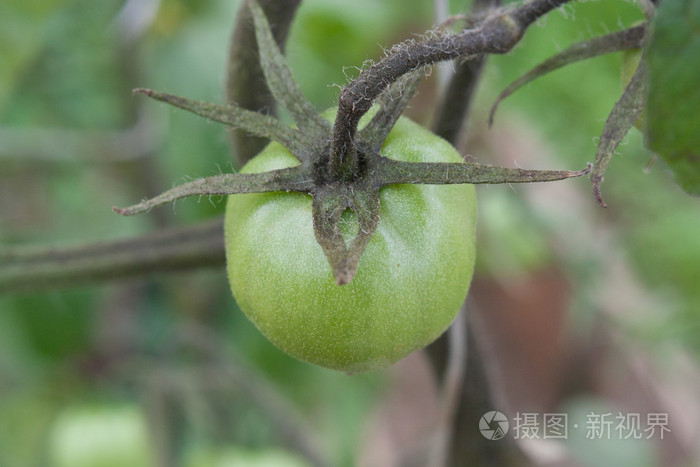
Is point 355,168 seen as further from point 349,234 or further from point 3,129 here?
point 3,129

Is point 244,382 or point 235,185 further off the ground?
point 235,185

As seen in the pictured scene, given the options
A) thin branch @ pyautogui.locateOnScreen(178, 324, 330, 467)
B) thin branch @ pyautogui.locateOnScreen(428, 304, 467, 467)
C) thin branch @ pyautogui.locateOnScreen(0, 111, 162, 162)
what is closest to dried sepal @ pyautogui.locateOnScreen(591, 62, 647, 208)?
thin branch @ pyautogui.locateOnScreen(428, 304, 467, 467)

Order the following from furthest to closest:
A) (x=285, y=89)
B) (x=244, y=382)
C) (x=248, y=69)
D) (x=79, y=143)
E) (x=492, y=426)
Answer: (x=79, y=143), (x=244, y=382), (x=492, y=426), (x=248, y=69), (x=285, y=89)

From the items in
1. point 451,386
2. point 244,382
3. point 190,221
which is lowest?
point 244,382

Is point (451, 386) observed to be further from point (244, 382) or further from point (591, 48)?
point (244, 382)

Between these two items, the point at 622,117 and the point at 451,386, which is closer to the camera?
the point at 622,117

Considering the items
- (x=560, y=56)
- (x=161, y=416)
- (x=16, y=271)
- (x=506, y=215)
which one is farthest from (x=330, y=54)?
(x=560, y=56)

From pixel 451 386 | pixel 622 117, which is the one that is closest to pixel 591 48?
pixel 622 117
